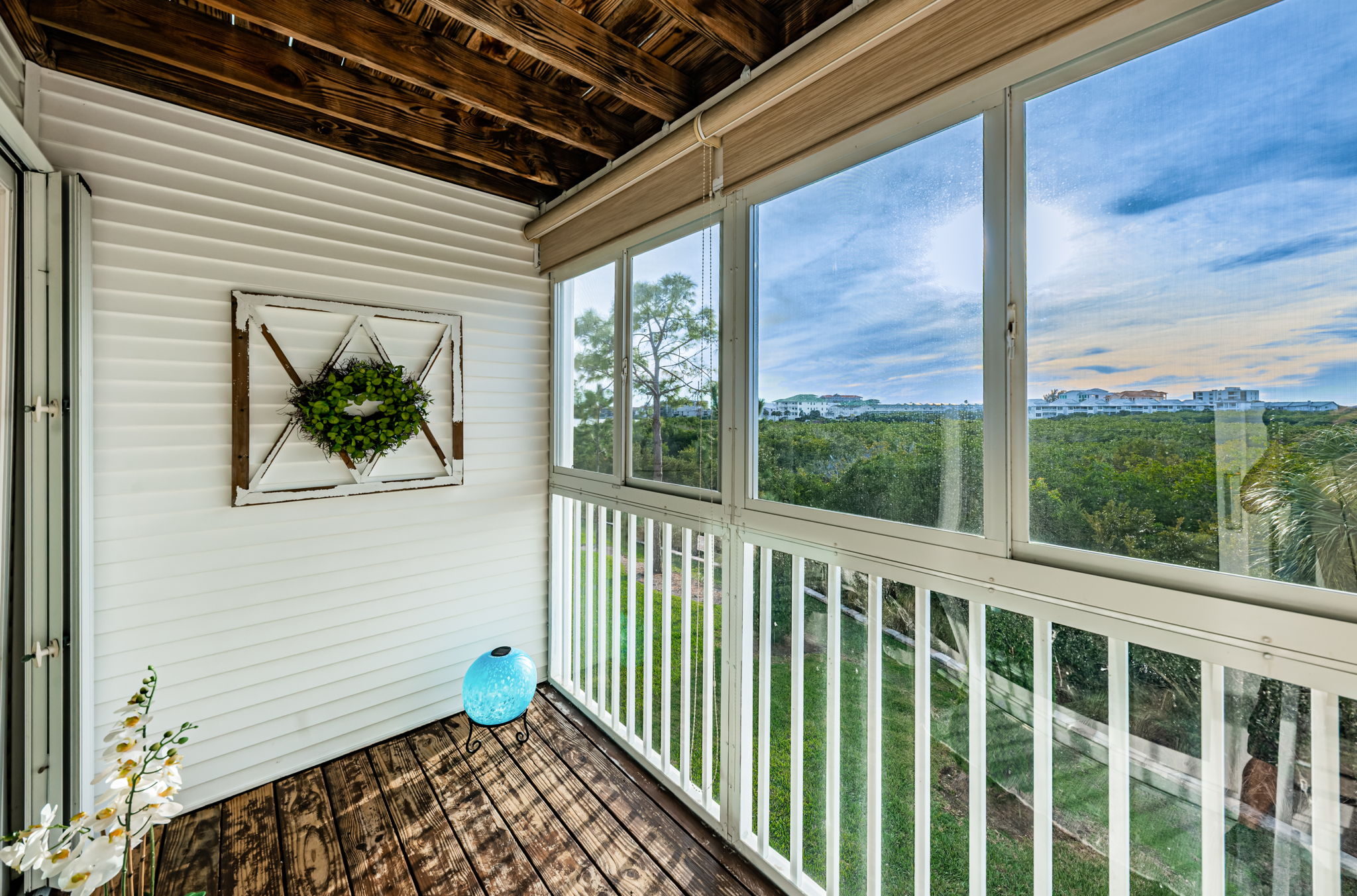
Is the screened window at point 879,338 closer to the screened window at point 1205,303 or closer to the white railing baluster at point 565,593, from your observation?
the screened window at point 1205,303

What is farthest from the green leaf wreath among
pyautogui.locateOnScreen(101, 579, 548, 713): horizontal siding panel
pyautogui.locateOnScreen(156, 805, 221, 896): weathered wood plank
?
pyautogui.locateOnScreen(156, 805, 221, 896): weathered wood plank

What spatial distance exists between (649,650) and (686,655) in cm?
26

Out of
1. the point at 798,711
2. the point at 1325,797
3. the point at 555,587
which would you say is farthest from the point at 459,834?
the point at 1325,797

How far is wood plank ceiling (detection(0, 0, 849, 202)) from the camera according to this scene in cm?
167

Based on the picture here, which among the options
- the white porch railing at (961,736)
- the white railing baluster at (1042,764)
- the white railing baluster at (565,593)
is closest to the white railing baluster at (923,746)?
the white porch railing at (961,736)

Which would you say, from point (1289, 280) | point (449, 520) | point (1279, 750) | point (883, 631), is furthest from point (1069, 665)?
point (449, 520)

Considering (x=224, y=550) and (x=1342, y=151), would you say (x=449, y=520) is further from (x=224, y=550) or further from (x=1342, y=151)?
(x=1342, y=151)

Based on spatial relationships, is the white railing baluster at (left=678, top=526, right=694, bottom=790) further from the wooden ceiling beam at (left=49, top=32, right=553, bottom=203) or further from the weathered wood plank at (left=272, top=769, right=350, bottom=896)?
the wooden ceiling beam at (left=49, top=32, right=553, bottom=203)

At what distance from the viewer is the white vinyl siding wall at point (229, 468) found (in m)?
1.95

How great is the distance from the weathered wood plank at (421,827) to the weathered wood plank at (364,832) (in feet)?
0.10

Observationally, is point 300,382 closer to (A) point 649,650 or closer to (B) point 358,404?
(B) point 358,404

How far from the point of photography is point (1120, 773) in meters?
1.12

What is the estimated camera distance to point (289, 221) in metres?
2.29

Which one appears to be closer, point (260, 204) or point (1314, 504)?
point (1314, 504)
